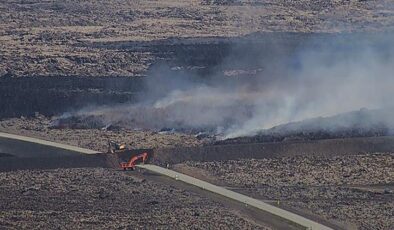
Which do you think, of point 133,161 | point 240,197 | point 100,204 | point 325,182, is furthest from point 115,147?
point 325,182

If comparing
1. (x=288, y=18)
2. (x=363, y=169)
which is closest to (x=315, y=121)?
(x=363, y=169)

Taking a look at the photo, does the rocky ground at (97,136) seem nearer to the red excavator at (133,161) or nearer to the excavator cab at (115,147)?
the excavator cab at (115,147)

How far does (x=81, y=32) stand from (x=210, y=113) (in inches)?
1349

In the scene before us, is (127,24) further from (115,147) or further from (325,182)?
(325,182)

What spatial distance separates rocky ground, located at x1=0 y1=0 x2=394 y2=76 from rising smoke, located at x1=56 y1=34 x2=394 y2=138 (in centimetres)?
733

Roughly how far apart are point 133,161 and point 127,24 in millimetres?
45104

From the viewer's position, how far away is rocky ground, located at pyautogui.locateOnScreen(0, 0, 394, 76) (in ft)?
275

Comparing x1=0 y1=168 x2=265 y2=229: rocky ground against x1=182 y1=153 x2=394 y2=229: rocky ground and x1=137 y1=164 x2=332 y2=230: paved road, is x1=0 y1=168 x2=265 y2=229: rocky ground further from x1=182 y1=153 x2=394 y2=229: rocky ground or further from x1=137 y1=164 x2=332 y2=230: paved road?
x1=182 y1=153 x2=394 y2=229: rocky ground

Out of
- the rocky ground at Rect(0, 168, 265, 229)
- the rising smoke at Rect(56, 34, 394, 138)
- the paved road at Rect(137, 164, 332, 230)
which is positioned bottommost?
the rocky ground at Rect(0, 168, 265, 229)

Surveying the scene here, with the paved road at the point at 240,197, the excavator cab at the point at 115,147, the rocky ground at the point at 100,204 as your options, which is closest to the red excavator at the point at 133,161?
the paved road at the point at 240,197

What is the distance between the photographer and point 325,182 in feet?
180

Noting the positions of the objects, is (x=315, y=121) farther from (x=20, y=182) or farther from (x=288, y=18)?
(x=288, y=18)

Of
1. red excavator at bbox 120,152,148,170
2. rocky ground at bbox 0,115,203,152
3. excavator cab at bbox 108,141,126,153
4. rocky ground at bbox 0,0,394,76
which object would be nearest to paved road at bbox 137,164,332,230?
red excavator at bbox 120,152,148,170

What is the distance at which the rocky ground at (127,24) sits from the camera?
3295 inches
